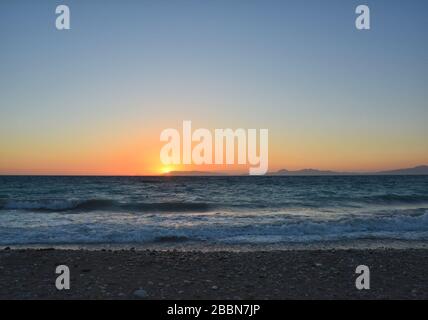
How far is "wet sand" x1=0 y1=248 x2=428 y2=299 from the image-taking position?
6.67 metres

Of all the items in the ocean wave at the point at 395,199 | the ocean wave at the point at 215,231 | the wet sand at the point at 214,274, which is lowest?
the ocean wave at the point at 395,199

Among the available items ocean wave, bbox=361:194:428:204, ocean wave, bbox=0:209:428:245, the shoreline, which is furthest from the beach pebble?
ocean wave, bbox=361:194:428:204

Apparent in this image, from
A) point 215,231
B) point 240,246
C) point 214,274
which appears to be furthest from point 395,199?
point 214,274

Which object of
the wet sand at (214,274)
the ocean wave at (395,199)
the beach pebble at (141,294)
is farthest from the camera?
the ocean wave at (395,199)

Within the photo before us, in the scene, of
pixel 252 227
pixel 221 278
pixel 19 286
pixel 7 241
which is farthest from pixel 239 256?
pixel 7 241

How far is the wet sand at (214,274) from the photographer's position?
6.67 m

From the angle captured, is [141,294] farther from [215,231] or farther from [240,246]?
[215,231]

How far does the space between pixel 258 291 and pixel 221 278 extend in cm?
106

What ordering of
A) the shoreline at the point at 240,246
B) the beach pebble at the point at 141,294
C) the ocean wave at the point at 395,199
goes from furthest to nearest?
the ocean wave at the point at 395,199 < the shoreline at the point at 240,246 < the beach pebble at the point at 141,294

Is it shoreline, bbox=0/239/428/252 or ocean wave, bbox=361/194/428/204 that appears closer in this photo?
shoreline, bbox=0/239/428/252

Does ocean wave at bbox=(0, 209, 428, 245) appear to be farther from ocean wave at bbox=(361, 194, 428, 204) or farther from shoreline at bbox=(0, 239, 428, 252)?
ocean wave at bbox=(361, 194, 428, 204)

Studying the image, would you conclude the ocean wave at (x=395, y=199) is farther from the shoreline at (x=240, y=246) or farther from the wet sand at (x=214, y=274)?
the wet sand at (x=214, y=274)

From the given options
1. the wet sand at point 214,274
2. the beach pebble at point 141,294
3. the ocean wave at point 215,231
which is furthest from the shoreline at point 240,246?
the beach pebble at point 141,294
